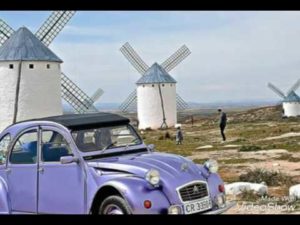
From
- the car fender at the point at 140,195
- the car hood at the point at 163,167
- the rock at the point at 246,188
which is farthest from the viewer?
the rock at the point at 246,188

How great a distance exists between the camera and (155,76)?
207 feet

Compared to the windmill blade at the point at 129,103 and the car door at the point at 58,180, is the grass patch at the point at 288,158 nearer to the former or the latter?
the car door at the point at 58,180

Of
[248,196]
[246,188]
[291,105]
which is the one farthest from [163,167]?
[291,105]

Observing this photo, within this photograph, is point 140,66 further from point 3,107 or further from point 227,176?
point 227,176

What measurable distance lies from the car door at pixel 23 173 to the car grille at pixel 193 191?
2096mm

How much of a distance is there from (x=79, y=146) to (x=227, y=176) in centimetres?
861

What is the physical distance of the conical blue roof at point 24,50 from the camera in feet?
123

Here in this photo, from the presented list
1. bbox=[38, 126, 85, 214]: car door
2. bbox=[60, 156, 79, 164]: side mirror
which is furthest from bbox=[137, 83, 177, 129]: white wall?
bbox=[60, 156, 79, 164]: side mirror

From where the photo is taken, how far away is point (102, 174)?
21.6 feet

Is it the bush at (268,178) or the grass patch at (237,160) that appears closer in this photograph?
the bush at (268,178)

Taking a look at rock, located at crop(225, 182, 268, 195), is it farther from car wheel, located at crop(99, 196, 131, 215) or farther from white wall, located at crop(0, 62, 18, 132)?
white wall, located at crop(0, 62, 18, 132)

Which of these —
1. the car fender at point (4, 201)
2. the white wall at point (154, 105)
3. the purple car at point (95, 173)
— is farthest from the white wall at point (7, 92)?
the car fender at point (4, 201)

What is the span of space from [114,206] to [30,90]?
3257 cm
